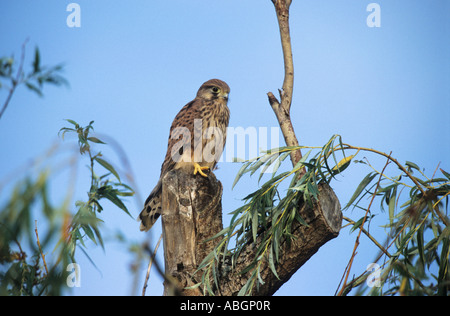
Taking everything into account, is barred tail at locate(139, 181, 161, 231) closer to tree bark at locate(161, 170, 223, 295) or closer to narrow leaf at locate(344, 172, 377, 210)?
tree bark at locate(161, 170, 223, 295)

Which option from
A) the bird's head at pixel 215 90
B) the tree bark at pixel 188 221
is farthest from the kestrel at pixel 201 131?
the tree bark at pixel 188 221

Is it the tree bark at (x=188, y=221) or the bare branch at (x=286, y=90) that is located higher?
the bare branch at (x=286, y=90)

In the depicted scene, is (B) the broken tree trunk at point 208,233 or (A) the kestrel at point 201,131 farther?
(A) the kestrel at point 201,131

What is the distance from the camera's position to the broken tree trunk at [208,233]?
2.40m

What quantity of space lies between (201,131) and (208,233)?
3.97ft

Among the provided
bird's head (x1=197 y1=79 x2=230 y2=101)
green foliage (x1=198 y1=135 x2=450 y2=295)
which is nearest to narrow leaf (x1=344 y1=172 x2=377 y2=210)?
green foliage (x1=198 y1=135 x2=450 y2=295)

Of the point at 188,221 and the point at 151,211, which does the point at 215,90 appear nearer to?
the point at 151,211

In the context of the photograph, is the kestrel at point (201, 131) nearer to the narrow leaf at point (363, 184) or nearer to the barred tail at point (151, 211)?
the barred tail at point (151, 211)

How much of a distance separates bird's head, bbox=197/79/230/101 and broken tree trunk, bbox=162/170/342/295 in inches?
53.6

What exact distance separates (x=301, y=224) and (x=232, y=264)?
1.34ft

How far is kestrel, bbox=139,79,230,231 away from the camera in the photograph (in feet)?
11.6

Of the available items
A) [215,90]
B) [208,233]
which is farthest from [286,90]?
[208,233]
